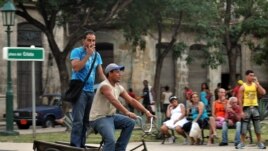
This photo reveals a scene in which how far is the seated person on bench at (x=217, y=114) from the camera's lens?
16.0m

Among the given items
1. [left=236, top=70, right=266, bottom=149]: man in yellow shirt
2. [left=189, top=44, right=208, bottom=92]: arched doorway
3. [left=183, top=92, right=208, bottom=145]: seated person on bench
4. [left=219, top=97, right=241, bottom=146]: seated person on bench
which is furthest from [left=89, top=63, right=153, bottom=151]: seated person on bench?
[left=189, top=44, right=208, bottom=92]: arched doorway

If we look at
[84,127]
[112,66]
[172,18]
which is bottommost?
[84,127]

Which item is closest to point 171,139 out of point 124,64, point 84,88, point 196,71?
point 84,88

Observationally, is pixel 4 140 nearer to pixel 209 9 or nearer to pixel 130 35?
pixel 130 35

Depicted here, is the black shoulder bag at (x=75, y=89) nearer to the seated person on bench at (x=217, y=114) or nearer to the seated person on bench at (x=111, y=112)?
the seated person on bench at (x=111, y=112)

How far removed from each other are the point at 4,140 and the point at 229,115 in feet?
22.4

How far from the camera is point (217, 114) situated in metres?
16.8

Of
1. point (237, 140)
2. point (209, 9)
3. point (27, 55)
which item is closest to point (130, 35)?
point (209, 9)

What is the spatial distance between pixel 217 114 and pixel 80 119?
24.3ft

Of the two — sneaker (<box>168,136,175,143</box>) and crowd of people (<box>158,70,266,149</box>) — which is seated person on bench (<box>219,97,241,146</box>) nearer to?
crowd of people (<box>158,70,266,149</box>)

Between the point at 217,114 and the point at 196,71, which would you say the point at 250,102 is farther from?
the point at 196,71

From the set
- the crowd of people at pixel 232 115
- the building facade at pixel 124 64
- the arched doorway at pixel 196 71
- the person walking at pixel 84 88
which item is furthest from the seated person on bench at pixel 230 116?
the arched doorway at pixel 196 71

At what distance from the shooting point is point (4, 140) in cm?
1875

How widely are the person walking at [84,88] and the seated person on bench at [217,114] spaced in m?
6.33
